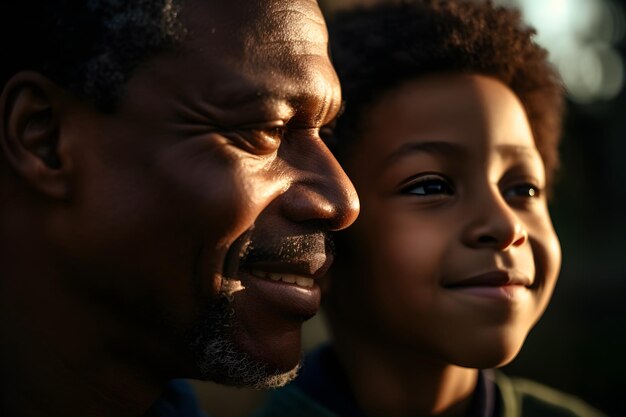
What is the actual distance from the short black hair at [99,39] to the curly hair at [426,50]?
772mm

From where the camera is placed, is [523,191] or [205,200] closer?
[205,200]

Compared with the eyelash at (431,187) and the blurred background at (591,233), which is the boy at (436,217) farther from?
the blurred background at (591,233)

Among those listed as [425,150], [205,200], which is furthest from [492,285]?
[205,200]

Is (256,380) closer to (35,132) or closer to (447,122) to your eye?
(35,132)

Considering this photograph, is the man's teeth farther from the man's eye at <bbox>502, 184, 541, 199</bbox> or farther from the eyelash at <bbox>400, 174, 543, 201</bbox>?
the man's eye at <bbox>502, 184, 541, 199</bbox>

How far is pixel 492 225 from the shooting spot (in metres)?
2.21

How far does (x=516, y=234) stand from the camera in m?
2.23

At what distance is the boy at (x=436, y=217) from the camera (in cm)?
226

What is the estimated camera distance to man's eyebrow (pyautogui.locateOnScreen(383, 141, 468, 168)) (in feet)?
7.54

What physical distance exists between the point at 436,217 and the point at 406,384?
1.88 feet

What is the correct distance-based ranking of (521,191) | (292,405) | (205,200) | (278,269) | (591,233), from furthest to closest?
(591,233) < (292,405) < (521,191) < (278,269) < (205,200)

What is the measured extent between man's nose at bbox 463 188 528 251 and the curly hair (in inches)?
16.5

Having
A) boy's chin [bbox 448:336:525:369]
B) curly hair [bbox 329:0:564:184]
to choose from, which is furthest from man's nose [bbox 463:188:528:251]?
curly hair [bbox 329:0:564:184]

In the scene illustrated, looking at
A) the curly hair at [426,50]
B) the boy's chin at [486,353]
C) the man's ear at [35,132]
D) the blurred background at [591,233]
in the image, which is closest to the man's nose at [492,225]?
the boy's chin at [486,353]
